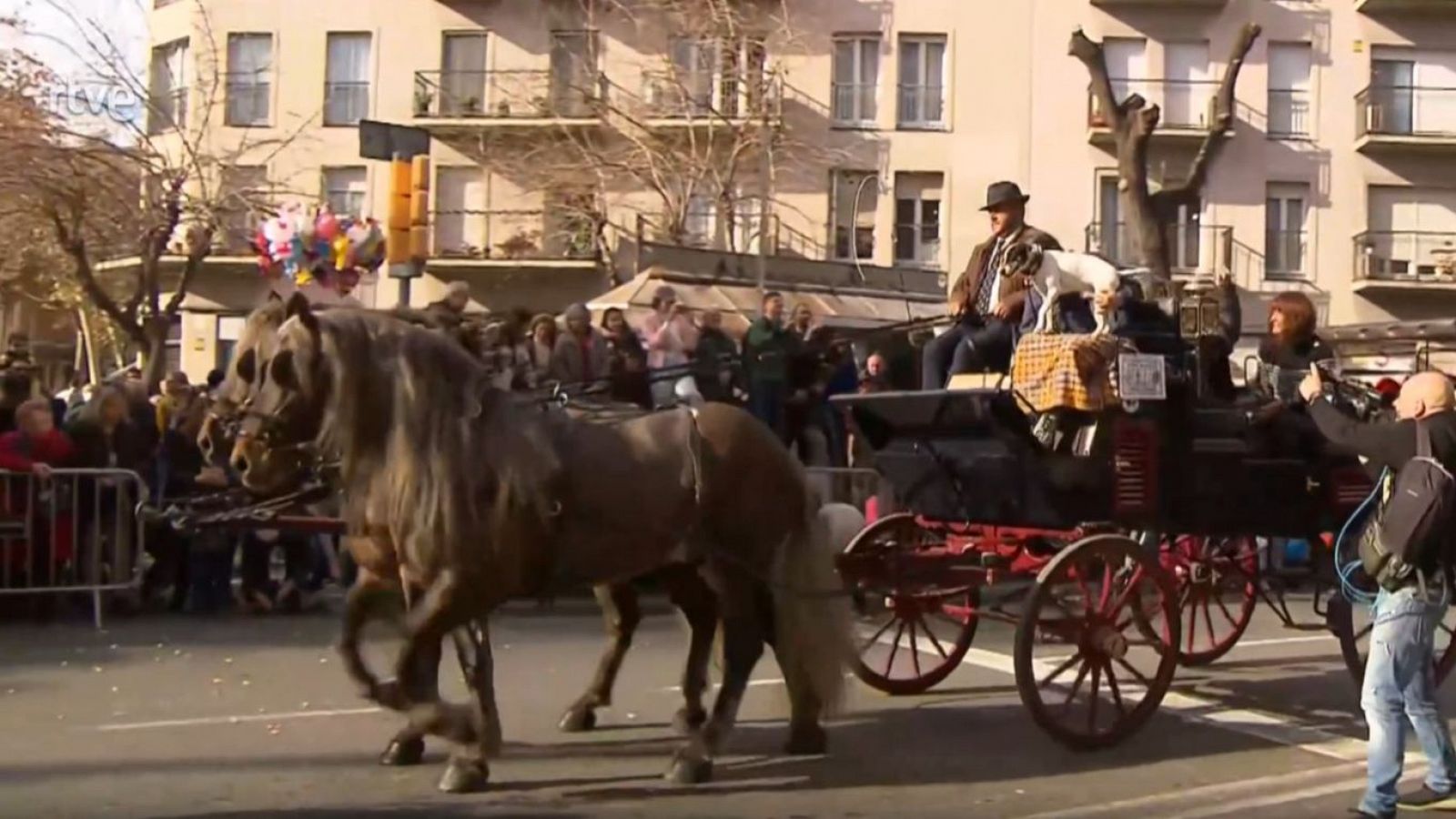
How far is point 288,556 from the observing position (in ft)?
42.8

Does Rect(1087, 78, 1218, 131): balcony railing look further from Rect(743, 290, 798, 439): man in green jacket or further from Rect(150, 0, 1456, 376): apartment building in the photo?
Rect(743, 290, 798, 439): man in green jacket

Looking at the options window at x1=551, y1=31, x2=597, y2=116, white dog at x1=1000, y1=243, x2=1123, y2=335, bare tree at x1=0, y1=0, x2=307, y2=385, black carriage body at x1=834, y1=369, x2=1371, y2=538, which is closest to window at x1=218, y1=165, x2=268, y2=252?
bare tree at x1=0, y1=0, x2=307, y2=385

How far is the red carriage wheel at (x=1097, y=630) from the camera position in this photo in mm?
7953

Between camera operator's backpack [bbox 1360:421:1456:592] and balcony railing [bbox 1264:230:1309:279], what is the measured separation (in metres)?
28.3

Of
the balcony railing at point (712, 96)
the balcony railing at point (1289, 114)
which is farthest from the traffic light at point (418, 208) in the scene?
the balcony railing at point (1289, 114)

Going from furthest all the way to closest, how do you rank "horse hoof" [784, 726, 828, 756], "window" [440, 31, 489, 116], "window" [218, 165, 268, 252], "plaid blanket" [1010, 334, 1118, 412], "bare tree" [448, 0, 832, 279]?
"window" [440, 31, 489, 116] < "bare tree" [448, 0, 832, 279] < "window" [218, 165, 268, 252] < "plaid blanket" [1010, 334, 1118, 412] < "horse hoof" [784, 726, 828, 756]

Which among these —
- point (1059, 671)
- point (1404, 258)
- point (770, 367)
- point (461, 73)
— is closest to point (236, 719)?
point (1059, 671)

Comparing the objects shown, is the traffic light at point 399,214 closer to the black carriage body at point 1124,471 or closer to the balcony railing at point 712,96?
the black carriage body at point 1124,471

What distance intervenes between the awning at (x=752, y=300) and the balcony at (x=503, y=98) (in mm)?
10728

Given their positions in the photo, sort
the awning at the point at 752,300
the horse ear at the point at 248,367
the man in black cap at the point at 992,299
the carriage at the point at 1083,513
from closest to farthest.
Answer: the horse ear at the point at 248,367
the carriage at the point at 1083,513
the man in black cap at the point at 992,299
the awning at the point at 752,300

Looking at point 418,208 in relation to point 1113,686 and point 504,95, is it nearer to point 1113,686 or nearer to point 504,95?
point 1113,686

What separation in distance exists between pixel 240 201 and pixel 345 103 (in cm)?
535

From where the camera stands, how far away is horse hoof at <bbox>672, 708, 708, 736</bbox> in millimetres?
7730

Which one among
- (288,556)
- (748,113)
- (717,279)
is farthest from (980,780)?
(748,113)
